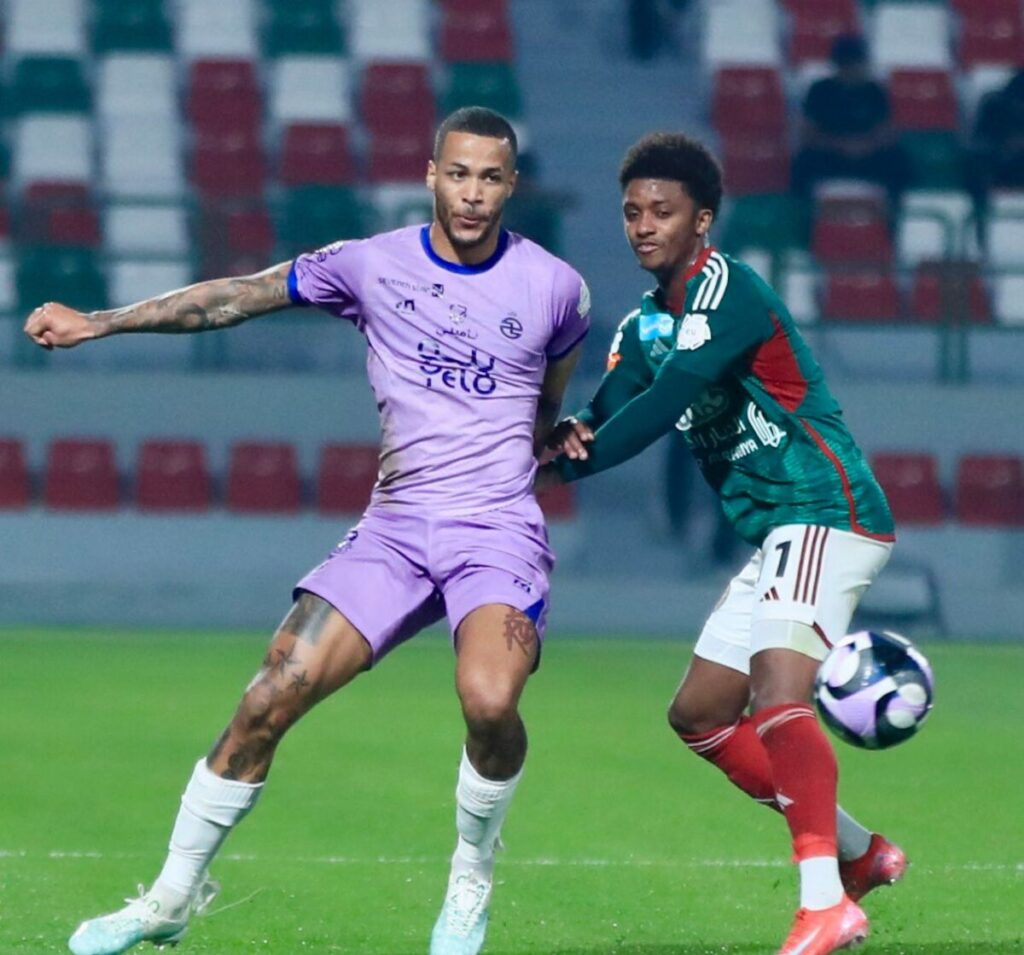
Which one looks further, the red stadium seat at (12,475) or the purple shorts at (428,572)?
the red stadium seat at (12,475)

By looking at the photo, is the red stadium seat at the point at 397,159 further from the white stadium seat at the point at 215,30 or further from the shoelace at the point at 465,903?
the shoelace at the point at 465,903

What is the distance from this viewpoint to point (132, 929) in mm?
4695

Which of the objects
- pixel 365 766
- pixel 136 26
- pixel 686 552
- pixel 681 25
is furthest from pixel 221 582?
pixel 681 25

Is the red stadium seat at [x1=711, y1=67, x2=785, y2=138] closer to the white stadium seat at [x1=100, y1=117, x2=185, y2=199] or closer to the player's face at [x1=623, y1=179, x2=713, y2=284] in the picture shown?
the white stadium seat at [x1=100, y1=117, x2=185, y2=199]

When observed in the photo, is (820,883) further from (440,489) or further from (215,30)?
(215,30)

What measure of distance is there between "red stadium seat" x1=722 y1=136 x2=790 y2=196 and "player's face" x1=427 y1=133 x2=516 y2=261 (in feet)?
35.5

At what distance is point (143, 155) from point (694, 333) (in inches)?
459

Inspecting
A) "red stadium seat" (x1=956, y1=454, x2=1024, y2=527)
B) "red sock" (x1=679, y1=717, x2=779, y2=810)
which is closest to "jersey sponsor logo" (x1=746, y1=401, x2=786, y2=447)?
"red sock" (x1=679, y1=717, x2=779, y2=810)

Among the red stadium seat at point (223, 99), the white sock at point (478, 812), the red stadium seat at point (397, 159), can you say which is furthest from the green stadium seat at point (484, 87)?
the white sock at point (478, 812)

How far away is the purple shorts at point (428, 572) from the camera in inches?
194

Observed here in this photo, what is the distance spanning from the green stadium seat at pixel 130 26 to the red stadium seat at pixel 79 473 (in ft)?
15.3

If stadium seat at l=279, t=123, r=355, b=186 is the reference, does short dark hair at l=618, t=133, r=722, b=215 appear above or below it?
above

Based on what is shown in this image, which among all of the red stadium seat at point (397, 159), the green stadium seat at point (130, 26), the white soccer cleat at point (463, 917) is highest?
the green stadium seat at point (130, 26)

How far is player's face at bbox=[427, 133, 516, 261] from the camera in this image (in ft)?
16.4
